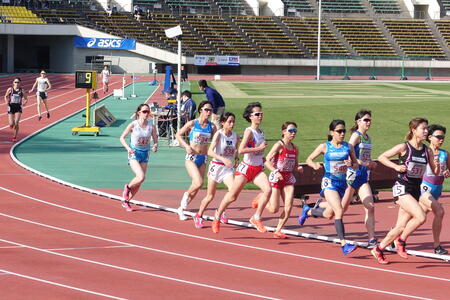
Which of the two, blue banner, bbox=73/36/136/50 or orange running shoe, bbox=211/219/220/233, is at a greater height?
blue banner, bbox=73/36/136/50

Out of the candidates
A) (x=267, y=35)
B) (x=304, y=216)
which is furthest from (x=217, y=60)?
(x=304, y=216)

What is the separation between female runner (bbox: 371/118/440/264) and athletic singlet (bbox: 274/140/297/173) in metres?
1.81

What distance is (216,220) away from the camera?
46.5ft

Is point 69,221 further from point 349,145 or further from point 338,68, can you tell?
point 338,68

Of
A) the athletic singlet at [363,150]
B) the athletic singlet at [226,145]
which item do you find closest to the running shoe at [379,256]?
the athletic singlet at [363,150]

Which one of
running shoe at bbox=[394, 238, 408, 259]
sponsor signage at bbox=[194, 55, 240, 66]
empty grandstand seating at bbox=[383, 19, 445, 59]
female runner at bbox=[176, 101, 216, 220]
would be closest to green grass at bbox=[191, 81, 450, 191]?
female runner at bbox=[176, 101, 216, 220]

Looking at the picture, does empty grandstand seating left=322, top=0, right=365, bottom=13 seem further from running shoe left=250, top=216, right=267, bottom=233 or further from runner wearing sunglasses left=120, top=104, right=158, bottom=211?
running shoe left=250, top=216, right=267, bottom=233

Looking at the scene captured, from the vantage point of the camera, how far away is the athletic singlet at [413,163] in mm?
12023

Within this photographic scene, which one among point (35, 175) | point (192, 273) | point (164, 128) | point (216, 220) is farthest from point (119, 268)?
point (164, 128)

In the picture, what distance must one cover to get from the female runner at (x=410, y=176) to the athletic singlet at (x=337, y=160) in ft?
2.18

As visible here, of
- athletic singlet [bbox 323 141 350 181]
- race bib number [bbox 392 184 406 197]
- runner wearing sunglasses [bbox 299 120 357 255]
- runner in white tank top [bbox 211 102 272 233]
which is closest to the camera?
race bib number [bbox 392 184 406 197]

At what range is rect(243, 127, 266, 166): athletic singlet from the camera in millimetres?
13867

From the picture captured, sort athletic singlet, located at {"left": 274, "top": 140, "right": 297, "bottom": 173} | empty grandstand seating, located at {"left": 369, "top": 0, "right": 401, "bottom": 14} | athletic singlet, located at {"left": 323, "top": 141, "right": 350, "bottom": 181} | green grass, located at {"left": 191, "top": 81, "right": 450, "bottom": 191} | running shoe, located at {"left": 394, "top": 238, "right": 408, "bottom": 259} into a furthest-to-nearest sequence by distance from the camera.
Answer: empty grandstand seating, located at {"left": 369, "top": 0, "right": 401, "bottom": 14}, green grass, located at {"left": 191, "top": 81, "right": 450, "bottom": 191}, athletic singlet, located at {"left": 274, "top": 140, "right": 297, "bottom": 173}, athletic singlet, located at {"left": 323, "top": 141, "right": 350, "bottom": 181}, running shoe, located at {"left": 394, "top": 238, "right": 408, "bottom": 259}

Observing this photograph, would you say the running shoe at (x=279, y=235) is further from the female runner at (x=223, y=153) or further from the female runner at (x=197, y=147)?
the female runner at (x=197, y=147)
